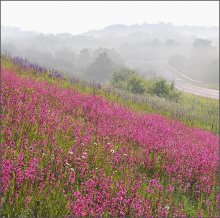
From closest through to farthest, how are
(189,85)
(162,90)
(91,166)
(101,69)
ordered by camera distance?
(91,166), (162,90), (189,85), (101,69)

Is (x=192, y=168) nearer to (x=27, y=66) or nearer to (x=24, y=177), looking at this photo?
(x=24, y=177)

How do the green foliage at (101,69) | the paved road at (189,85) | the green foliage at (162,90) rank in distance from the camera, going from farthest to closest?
the green foliage at (101,69) → the paved road at (189,85) → the green foliage at (162,90)

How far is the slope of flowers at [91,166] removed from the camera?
14.4 ft

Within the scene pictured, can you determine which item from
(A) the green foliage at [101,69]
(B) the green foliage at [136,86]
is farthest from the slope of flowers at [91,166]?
(A) the green foliage at [101,69]

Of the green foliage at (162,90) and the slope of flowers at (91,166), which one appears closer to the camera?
the slope of flowers at (91,166)

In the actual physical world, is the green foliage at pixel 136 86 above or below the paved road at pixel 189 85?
above

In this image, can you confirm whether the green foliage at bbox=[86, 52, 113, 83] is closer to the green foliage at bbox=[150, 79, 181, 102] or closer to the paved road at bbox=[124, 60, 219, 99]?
the paved road at bbox=[124, 60, 219, 99]

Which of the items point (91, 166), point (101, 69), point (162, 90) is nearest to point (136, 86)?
point (162, 90)

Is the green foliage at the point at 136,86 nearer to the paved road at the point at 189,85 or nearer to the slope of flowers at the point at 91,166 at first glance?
the slope of flowers at the point at 91,166

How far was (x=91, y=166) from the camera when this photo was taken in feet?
19.6

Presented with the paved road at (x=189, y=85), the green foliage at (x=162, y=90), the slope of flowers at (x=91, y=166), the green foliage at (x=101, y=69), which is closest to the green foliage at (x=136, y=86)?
A: the green foliage at (x=162, y=90)

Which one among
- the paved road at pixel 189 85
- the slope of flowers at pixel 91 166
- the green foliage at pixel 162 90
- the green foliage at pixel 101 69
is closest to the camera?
the slope of flowers at pixel 91 166

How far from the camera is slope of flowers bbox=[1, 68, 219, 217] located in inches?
173

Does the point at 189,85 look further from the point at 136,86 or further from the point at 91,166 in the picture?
the point at 91,166
